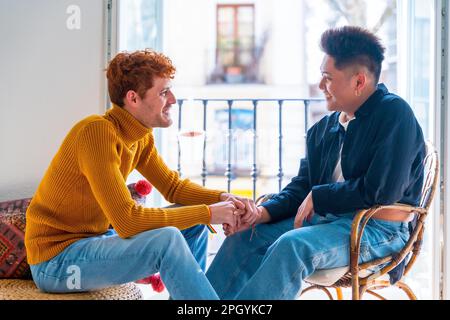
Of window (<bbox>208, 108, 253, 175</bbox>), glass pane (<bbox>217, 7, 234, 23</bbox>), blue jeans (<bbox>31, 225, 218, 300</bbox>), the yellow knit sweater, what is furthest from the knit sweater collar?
glass pane (<bbox>217, 7, 234, 23</bbox>)

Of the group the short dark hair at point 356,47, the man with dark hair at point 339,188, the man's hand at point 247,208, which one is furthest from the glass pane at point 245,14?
the man's hand at point 247,208

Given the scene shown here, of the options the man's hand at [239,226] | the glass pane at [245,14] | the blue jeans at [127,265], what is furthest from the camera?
the glass pane at [245,14]

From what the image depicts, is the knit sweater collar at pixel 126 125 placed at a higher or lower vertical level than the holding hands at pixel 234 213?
higher

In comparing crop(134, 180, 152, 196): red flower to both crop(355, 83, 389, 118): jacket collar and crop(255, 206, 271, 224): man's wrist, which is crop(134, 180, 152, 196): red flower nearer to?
crop(255, 206, 271, 224): man's wrist

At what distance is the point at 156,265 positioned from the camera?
164 cm

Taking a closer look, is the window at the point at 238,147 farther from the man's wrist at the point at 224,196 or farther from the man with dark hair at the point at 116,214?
the man with dark hair at the point at 116,214

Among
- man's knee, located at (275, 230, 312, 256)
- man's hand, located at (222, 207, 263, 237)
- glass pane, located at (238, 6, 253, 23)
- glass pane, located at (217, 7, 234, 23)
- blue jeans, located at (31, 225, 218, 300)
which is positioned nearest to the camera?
blue jeans, located at (31, 225, 218, 300)

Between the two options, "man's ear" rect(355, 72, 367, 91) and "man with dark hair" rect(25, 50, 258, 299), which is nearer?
"man with dark hair" rect(25, 50, 258, 299)

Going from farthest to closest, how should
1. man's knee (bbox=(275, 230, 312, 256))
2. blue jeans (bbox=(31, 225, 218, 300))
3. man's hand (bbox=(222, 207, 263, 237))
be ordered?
man's hand (bbox=(222, 207, 263, 237)) < man's knee (bbox=(275, 230, 312, 256)) < blue jeans (bbox=(31, 225, 218, 300))

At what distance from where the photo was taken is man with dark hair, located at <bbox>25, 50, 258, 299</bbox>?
1.63 metres

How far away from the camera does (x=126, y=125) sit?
1.87 metres

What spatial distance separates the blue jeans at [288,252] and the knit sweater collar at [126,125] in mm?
524

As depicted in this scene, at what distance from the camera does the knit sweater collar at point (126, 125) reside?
1.87 metres

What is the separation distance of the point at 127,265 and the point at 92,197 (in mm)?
287
